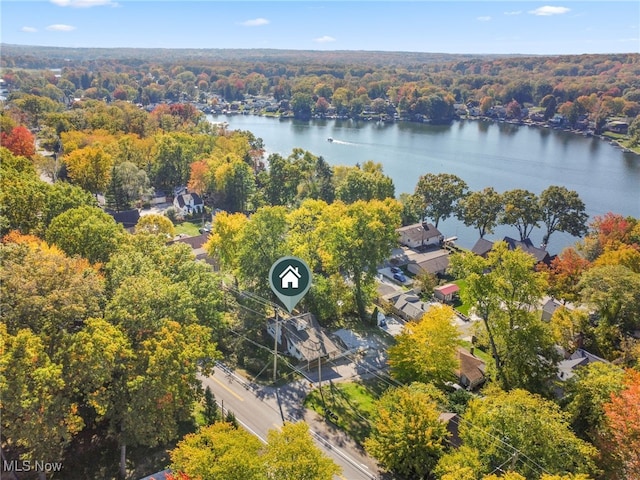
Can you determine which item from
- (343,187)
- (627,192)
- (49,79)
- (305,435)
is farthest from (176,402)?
(49,79)

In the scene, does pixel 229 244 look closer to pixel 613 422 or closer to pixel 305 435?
pixel 305 435

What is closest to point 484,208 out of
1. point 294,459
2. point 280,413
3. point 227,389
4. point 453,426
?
point 453,426

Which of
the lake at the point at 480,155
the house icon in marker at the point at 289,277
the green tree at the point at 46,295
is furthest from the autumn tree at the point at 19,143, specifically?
the lake at the point at 480,155

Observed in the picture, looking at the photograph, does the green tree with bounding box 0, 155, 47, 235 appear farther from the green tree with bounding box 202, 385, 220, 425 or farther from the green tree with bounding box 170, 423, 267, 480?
the green tree with bounding box 170, 423, 267, 480

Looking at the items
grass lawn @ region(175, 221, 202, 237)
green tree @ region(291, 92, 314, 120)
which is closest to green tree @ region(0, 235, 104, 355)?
grass lawn @ region(175, 221, 202, 237)

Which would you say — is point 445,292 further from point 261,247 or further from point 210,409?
point 210,409

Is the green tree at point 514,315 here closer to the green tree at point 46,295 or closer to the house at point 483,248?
the green tree at point 46,295
